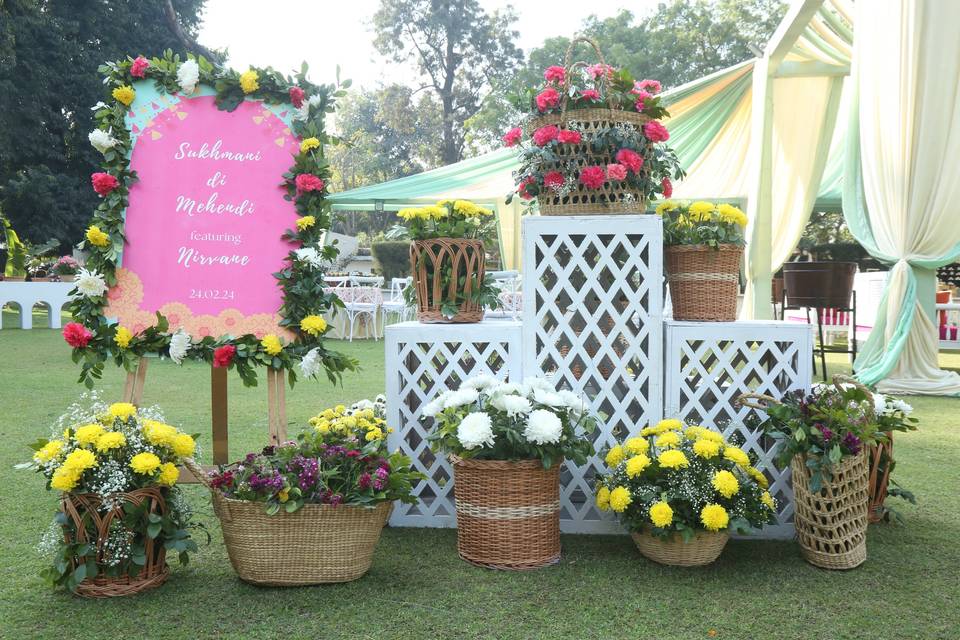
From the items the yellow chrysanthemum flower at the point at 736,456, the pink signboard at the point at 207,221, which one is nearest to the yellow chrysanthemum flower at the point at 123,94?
the pink signboard at the point at 207,221

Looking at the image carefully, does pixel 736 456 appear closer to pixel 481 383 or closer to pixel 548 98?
pixel 481 383

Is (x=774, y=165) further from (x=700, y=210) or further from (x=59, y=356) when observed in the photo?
(x=59, y=356)

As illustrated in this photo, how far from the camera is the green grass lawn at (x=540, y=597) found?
6.33ft

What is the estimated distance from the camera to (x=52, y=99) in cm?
1513

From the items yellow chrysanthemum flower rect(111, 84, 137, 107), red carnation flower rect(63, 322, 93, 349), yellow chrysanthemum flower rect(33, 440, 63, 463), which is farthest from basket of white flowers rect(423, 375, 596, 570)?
yellow chrysanthemum flower rect(111, 84, 137, 107)

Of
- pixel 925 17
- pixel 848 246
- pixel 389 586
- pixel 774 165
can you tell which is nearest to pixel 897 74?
pixel 925 17

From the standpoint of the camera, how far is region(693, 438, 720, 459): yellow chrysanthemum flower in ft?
7.68

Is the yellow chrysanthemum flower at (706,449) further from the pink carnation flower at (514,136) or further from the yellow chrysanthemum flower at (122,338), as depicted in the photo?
the yellow chrysanthemum flower at (122,338)

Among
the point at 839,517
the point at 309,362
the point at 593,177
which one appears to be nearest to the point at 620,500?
the point at 839,517

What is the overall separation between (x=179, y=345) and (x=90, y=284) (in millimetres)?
369

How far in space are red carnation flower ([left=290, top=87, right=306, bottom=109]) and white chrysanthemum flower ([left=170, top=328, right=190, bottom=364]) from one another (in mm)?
921

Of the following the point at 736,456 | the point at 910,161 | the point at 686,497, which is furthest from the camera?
the point at 910,161

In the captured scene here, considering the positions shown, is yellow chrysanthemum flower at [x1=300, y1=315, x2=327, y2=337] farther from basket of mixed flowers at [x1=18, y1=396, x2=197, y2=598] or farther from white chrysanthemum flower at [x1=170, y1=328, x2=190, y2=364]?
basket of mixed flowers at [x1=18, y1=396, x2=197, y2=598]

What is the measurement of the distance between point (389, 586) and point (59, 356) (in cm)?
639
